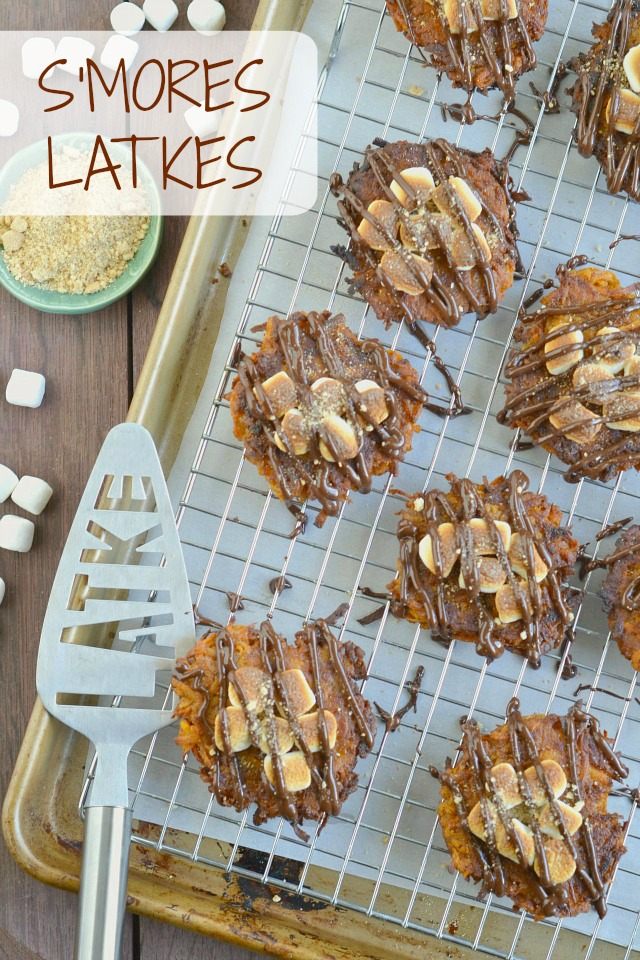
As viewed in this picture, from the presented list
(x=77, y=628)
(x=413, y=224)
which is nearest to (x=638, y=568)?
(x=413, y=224)

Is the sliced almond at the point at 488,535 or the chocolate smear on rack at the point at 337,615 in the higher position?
the sliced almond at the point at 488,535

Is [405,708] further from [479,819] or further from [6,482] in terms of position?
[6,482]

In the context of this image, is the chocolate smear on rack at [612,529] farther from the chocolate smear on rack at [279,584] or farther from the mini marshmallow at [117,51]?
the mini marshmallow at [117,51]

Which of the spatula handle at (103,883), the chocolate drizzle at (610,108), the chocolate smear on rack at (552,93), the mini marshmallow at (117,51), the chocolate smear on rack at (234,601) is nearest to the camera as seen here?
the spatula handle at (103,883)

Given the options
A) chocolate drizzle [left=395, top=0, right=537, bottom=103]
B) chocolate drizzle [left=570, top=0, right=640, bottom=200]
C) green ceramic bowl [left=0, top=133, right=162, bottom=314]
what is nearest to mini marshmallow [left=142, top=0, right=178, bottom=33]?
green ceramic bowl [left=0, top=133, right=162, bottom=314]

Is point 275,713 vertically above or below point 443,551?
below

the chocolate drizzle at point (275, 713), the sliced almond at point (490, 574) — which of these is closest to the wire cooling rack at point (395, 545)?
the chocolate drizzle at point (275, 713)

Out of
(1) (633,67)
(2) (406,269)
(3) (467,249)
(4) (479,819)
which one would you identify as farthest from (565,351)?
(4) (479,819)
